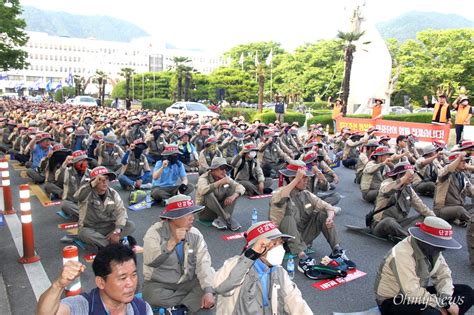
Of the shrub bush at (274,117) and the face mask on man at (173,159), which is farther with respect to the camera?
the shrub bush at (274,117)

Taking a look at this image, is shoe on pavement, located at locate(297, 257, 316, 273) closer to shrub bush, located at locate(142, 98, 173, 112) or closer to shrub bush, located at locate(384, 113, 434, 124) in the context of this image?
shrub bush, located at locate(384, 113, 434, 124)

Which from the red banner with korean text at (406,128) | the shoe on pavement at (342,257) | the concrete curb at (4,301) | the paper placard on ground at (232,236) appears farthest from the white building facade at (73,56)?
the concrete curb at (4,301)

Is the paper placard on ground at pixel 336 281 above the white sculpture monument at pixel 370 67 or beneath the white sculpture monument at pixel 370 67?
beneath

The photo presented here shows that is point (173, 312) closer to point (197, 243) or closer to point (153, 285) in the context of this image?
point (153, 285)

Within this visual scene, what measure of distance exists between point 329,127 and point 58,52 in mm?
108802

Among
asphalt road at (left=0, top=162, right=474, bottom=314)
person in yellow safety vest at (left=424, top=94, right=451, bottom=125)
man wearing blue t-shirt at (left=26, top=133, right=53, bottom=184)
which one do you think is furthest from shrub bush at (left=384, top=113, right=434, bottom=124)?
man wearing blue t-shirt at (left=26, top=133, right=53, bottom=184)

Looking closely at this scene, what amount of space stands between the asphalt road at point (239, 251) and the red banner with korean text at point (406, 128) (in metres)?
6.99

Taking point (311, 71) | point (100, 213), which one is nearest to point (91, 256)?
point (100, 213)

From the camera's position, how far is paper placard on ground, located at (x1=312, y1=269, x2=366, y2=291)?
5508 mm

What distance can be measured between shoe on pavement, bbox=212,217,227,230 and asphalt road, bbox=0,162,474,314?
0.42ft

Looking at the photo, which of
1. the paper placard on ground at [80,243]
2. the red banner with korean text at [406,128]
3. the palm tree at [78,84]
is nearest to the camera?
the paper placard on ground at [80,243]

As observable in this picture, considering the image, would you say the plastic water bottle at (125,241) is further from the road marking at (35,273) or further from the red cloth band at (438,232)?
the red cloth band at (438,232)

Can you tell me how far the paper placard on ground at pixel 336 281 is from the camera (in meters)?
5.51

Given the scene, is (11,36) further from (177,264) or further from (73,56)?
(73,56)
